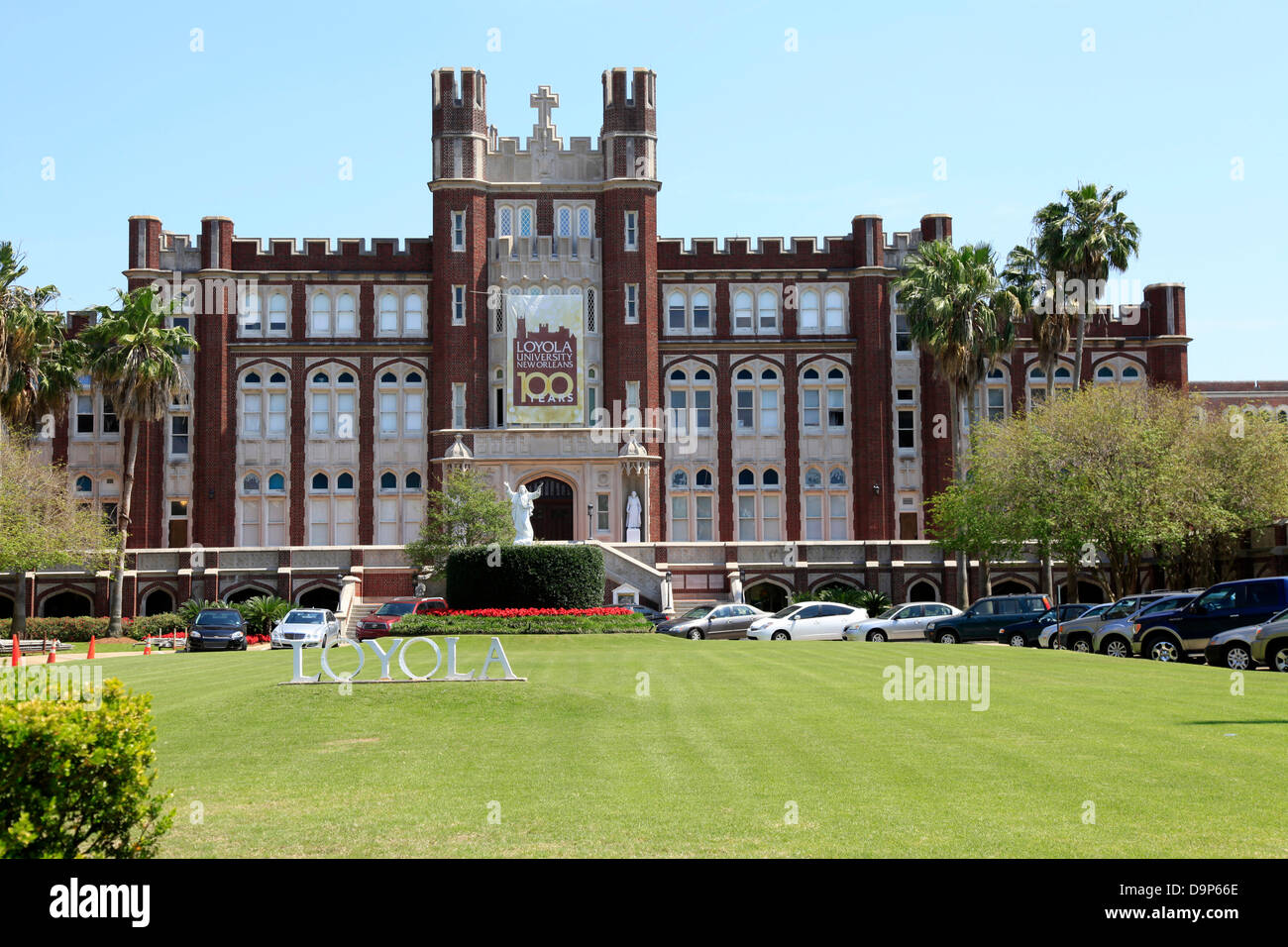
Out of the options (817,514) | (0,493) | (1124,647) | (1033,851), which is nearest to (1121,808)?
(1033,851)

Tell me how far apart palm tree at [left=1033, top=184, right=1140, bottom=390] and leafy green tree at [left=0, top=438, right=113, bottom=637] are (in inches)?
1528

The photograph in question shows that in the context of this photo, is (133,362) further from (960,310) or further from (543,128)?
(960,310)

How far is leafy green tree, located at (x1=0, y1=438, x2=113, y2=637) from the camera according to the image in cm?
4675

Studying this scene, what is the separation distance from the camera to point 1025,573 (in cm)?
6169

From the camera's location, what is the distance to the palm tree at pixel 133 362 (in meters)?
54.5

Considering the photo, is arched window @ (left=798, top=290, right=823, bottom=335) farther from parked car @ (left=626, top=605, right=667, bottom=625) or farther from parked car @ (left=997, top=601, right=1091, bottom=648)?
parked car @ (left=997, top=601, right=1091, bottom=648)

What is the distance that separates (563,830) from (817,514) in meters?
56.9

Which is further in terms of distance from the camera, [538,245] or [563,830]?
[538,245]

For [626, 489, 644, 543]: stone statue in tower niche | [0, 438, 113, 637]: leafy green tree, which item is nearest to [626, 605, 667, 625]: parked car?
[626, 489, 644, 543]: stone statue in tower niche

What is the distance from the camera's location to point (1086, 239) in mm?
52000

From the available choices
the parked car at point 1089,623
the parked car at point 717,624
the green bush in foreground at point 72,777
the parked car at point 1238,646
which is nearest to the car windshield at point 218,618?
the parked car at point 717,624

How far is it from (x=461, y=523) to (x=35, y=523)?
1575cm

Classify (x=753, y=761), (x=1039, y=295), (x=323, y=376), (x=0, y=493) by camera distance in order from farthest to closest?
(x=323, y=376)
(x=1039, y=295)
(x=0, y=493)
(x=753, y=761)

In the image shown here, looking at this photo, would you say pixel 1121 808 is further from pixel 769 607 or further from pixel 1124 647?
pixel 769 607
